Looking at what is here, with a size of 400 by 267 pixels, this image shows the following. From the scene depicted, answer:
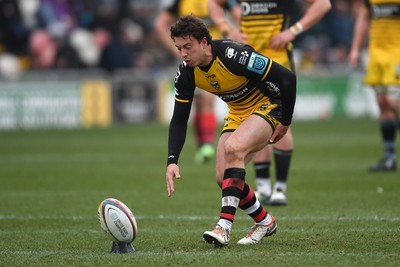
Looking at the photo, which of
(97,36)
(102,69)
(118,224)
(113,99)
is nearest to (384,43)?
(118,224)

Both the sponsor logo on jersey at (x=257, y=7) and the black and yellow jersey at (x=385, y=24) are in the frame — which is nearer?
the sponsor logo on jersey at (x=257, y=7)

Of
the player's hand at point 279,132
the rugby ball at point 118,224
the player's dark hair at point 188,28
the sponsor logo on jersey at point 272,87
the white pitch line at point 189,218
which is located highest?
the player's dark hair at point 188,28

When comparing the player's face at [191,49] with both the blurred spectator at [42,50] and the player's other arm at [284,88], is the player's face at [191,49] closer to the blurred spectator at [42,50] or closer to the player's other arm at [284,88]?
the player's other arm at [284,88]

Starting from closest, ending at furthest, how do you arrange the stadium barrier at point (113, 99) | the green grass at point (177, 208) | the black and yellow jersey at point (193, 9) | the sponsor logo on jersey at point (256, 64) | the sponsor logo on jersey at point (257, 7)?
the green grass at point (177, 208) → the sponsor logo on jersey at point (256, 64) → the sponsor logo on jersey at point (257, 7) → the black and yellow jersey at point (193, 9) → the stadium barrier at point (113, 99)

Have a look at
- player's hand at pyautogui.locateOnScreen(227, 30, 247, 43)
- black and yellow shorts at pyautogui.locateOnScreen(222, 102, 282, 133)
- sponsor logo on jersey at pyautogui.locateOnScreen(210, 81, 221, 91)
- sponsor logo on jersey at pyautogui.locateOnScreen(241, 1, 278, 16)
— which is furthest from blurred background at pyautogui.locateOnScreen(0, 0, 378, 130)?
sponsor logo on jersey at pyautogui.locateOnScreen(210, 81, 221, 91)

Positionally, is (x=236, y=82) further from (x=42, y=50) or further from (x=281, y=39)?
(x=42, y=50)

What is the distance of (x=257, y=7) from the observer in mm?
A: 10125

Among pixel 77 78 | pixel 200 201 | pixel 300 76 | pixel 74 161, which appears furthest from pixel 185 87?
pixel 300 76

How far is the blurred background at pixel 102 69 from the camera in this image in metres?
22.0

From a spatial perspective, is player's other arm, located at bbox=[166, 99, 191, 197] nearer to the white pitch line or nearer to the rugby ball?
the rugby ball

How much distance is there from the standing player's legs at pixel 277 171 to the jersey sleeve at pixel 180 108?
7.84 feet

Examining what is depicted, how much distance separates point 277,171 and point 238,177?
2.78m

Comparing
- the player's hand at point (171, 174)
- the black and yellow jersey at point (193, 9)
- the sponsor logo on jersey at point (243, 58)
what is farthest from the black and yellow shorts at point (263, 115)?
the black and yellow jersey at point (193, 9)

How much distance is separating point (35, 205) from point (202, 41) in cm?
370
